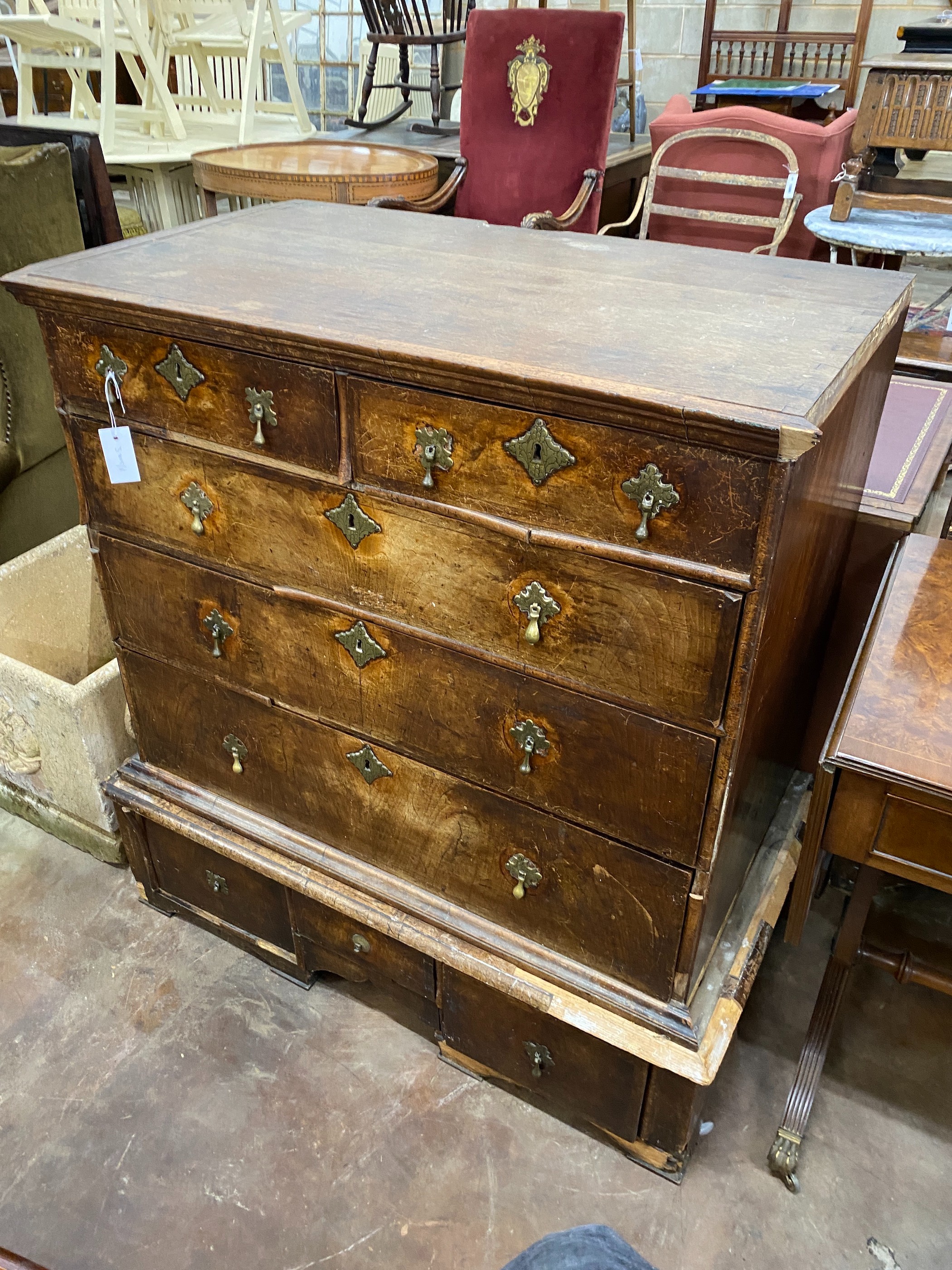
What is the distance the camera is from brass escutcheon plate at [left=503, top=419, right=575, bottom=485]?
105 centimetres

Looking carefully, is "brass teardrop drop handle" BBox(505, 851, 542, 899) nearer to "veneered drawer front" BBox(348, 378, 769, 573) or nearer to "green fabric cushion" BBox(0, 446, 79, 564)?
"veneered drawer front" BBox(348, 378, 769, 573)

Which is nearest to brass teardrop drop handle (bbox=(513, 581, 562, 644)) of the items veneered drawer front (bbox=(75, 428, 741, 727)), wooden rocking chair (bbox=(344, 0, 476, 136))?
veneered drawer front (bbox=(75, 428, 741, 727))

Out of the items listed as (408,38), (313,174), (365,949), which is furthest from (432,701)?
(408,38)

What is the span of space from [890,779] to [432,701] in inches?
25.3

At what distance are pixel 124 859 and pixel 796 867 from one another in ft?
4.91

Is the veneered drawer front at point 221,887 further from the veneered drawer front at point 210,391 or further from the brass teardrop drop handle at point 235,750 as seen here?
the veneered drawer front at point 210,391

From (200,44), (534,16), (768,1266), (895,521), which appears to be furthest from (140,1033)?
(200,44)

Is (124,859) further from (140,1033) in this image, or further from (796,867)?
(796,867)

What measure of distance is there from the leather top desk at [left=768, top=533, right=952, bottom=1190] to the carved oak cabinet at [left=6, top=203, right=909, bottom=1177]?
12 cm

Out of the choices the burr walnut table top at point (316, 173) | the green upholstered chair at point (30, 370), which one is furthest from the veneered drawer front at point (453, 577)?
the burr walnut table top at point (316, 173)

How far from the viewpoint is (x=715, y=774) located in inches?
45.7

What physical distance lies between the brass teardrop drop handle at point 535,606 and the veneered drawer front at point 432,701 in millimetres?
95

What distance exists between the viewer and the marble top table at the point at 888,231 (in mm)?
3166

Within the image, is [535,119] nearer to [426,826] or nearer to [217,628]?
[217,628]
